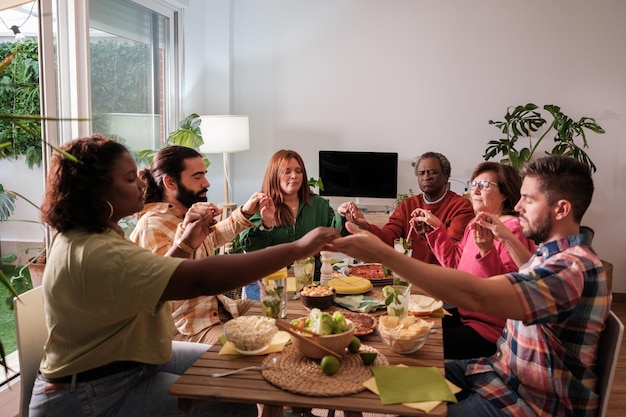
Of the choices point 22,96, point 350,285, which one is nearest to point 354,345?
point 350,285

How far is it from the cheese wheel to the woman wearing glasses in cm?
35

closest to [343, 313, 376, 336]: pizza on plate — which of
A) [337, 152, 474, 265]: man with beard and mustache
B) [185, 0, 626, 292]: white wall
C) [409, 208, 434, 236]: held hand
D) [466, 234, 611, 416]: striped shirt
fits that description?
[466, 234, 611, 416]: striped shirt

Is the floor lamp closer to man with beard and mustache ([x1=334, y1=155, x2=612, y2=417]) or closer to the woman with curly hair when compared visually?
the woman with curly hair

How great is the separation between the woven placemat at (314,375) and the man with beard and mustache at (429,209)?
162cm

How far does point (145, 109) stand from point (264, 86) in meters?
1.17

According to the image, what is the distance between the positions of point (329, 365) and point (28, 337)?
1034mm

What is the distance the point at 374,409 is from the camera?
1.42 meters

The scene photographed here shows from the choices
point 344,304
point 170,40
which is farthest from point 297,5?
point 344,304

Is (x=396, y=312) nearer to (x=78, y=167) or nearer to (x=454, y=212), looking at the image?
(x=78, y=167)

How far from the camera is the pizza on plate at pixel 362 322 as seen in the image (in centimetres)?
189

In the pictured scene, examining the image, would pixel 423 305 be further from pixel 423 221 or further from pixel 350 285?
pixel 423 221

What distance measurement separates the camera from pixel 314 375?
1585 mm

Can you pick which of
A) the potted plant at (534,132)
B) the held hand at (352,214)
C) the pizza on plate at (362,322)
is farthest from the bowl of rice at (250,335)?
the potted plant at (534,132)

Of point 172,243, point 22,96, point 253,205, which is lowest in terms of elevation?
point 172,243
